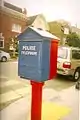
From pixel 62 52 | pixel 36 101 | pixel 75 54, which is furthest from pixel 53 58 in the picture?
pixel 36 101

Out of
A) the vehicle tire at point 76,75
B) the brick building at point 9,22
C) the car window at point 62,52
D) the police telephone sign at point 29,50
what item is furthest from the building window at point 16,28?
the vehicle tire at point 76,75

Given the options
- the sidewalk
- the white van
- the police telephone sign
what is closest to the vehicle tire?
the white van

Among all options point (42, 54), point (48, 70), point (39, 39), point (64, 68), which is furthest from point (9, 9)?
point (64, 68)

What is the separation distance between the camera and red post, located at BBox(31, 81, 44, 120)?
1753 mm

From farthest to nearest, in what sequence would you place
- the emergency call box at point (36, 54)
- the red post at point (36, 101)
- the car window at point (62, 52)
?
1. the car window at point (62, 52)
2. the red post at point (36, 101)
3. the emergency call box at point (36, 54)

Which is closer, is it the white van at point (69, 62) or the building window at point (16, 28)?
the building window at point (16, 28)

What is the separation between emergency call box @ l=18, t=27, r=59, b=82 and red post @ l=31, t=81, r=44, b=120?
71 millimetres

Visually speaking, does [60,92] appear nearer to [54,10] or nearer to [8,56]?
[8,56]

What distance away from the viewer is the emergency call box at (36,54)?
164 centimetres

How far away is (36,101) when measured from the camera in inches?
69.7

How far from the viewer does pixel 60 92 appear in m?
1.91

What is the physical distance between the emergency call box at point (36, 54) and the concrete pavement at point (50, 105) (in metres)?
0.17

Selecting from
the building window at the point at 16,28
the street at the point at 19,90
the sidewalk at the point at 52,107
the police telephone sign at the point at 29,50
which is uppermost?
the building window at the point at 16,28

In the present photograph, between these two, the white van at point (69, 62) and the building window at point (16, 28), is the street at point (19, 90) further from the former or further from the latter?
the building window at point (16, 28)
